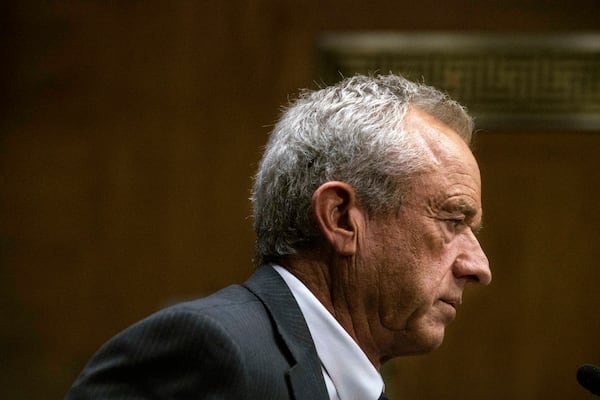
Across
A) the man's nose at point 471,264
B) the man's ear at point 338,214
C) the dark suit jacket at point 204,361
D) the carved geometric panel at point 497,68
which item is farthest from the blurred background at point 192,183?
the dark suit jacket at point 204,361

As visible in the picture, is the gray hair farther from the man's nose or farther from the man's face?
the man's nose

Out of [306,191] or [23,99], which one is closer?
[306,191]

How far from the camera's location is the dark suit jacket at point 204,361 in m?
1.26

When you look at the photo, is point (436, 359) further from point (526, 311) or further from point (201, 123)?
point (201, 123)

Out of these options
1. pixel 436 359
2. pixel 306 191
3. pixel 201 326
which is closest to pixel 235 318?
pixel 201 326

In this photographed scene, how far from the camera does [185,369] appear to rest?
49.8 inches

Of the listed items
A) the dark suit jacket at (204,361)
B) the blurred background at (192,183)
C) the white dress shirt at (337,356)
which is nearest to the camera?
the dark suit jacket at (204,361)

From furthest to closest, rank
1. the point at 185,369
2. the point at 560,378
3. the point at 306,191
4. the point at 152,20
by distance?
the point at 152,20 < the point at 560,378 < the point at 306,191 < the point at 185,369

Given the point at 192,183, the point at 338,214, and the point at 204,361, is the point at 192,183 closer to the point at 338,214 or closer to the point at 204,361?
the point at 338,214

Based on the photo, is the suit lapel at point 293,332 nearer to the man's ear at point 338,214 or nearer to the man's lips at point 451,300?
the man's ear at point 338,214

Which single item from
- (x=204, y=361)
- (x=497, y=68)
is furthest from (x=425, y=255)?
(x=497, y=68)

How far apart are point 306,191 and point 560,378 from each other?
6.79 feet

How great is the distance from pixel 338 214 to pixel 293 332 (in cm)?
20

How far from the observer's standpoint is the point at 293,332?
141cm
